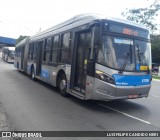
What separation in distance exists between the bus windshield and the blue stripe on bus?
265 mm

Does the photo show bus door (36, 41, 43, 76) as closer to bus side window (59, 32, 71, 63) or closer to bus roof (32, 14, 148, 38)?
bus roof (32, 14, 148, 38)

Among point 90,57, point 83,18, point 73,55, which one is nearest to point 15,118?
point 90,57

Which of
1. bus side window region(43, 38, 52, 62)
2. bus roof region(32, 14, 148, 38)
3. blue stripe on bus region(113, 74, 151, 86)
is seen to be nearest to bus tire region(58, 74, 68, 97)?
bus roof region(32, 14, 148, 38)

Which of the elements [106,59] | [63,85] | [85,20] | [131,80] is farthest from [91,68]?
[63,85]

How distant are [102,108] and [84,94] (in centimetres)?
81

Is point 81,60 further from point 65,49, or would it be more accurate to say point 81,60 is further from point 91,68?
point 65,49

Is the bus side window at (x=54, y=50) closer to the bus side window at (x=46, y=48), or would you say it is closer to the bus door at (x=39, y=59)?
the bus side window at (x=46, y=48)

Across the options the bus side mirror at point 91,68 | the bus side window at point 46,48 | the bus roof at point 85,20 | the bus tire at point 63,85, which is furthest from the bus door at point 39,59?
the bus side mirror at point 91,68

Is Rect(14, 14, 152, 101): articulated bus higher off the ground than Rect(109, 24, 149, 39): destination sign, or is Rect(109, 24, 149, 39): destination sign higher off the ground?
Rect(109, 24, 149, 39): destination sign

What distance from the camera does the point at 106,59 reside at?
7.92 m

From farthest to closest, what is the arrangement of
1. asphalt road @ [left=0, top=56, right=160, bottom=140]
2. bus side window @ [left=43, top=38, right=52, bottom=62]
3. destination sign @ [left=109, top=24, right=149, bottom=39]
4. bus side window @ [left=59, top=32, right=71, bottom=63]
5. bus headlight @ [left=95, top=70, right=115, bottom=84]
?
bus side window @ [left=43, top=38, right=52, bottom=62], bus side window @ [left=59, top=32, right=71, bottom=63], destination sign @ [left=109, top=24, right=149, bottom=39], bus headlight @ [left=95, top=70, right=115, bottom=84], asphalt road @ [left=0, top=56, right=160, bottom=140]

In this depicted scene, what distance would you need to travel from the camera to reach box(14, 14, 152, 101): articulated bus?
7.88 metres

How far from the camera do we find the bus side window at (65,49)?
10.3 meters

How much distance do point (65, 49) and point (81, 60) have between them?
5.25 ft
